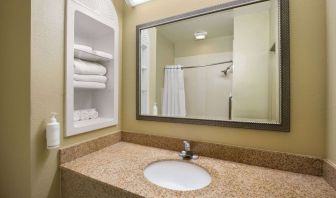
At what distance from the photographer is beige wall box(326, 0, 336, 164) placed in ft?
2.36

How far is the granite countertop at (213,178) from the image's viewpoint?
666 mm

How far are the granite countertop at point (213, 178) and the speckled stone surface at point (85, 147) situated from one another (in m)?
0.03

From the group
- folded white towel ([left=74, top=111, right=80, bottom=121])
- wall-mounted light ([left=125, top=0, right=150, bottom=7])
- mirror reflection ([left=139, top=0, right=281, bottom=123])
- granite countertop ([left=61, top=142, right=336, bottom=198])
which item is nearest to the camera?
granite countertop ([left=61, top=142, right=336, bottom=198])

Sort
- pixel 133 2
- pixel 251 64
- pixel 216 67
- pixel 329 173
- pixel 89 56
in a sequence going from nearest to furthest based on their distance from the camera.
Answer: pixel 329 173 → pixel 251 64 → pixel 216 67 → pixel 89 56 → pixel 133 2

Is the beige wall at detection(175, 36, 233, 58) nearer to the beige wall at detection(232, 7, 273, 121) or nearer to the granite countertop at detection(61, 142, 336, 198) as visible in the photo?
the beige wall at detection(232, 7, 273, 121)

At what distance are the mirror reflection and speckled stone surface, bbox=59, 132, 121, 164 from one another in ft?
1.05

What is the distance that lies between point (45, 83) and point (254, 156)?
1.19 metres

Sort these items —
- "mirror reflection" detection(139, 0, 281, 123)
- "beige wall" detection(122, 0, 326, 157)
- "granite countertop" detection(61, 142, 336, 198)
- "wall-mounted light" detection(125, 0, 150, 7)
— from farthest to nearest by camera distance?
"wall-mounted light" detection(125, 0, 150, 7) < "mirror reflection" detection(139, 0, 281, 123) < "beige wall" detection(122, 0, 326, 157) < "granite countertop" detection(61, 142, 336, 198)

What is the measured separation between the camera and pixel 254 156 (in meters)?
0.93

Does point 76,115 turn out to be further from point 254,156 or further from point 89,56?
point 254,156

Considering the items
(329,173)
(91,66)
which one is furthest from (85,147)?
(329,173)

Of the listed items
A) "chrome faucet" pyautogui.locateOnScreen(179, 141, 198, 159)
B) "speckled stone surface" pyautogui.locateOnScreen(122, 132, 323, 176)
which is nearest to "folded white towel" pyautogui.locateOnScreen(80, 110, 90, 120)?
"speckled stone surface" pyautogui.locateOnScreen(122, 132, 323, 176)

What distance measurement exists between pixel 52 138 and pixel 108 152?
38cm

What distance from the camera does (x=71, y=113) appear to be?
3.20ft
